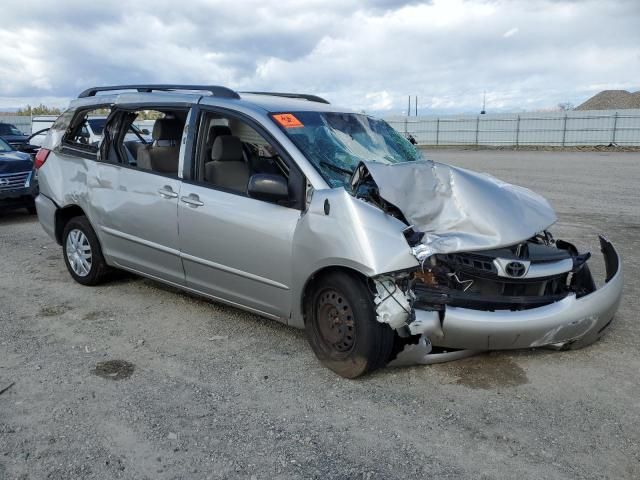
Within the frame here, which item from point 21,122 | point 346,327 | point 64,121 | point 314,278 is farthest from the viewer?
point 21,122

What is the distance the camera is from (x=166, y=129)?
5324mm

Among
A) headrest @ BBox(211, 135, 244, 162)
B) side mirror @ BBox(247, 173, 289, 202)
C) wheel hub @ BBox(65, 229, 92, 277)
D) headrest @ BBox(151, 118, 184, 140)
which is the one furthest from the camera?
wheel hub @ BBox(65, 229, 92, 277)

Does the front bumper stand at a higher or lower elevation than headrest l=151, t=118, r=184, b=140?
lower

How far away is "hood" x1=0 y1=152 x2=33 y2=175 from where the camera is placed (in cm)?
958

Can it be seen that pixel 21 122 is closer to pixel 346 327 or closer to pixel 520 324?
pixel 346 327

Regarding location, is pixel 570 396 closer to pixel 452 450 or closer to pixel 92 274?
pixel 452 450

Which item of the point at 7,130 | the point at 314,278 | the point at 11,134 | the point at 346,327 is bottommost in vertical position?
the point at 346,327

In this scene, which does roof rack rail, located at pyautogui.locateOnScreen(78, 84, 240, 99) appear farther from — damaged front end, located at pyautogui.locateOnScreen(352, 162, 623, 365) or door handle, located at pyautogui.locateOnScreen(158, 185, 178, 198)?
damaged front end, located at pyautogui.locateOnScreen(352, 162, 623, 365)

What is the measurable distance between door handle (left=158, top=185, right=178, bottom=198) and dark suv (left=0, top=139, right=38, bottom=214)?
6.04 m

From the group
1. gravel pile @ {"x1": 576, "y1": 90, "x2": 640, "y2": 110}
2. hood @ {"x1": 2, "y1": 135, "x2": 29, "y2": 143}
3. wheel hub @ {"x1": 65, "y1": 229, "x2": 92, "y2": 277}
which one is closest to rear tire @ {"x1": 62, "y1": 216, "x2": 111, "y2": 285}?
wheel hub @ {"x1": 65, "y1": 229, "x2": 92, "y2": 277}

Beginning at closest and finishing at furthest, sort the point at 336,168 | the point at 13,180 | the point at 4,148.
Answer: the point at 336,168, the point at 13,180, the point at 4,148

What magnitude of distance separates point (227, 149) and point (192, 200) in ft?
1.65

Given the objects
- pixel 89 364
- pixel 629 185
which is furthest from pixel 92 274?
pixel 629 185

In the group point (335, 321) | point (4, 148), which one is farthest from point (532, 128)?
point (335, 321)
